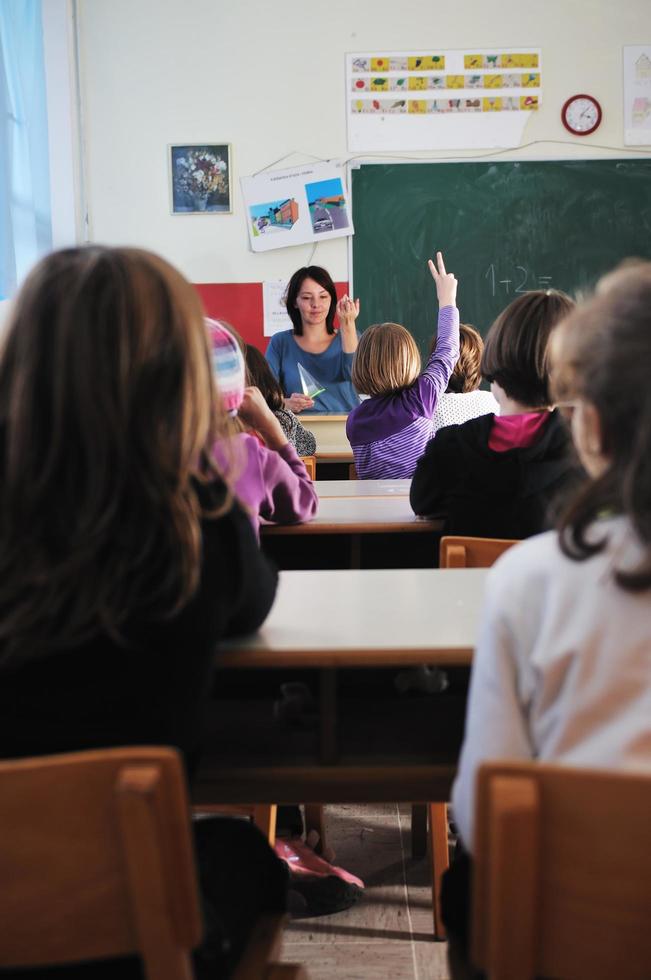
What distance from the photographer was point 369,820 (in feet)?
7.14

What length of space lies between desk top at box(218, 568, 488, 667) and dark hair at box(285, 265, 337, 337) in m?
3.63

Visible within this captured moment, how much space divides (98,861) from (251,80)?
5138mm

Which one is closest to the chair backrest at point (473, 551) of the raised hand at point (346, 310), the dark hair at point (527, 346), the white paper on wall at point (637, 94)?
the dark hair at point (527, 346)

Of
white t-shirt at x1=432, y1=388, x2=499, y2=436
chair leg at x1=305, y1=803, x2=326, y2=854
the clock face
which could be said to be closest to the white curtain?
white t-shirt at x1=432, y1=388, x2=499, y2=436

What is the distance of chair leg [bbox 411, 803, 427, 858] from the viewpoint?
6.59 ft

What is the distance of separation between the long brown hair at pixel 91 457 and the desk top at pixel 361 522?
1.26m

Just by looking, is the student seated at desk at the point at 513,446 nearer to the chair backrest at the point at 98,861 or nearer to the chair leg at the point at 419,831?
the chair leg at the point at 419,831

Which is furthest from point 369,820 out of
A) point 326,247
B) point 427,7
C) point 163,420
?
point 427,7

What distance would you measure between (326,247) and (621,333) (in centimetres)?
471

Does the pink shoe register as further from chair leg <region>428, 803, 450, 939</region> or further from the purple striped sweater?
the purple striped sweater

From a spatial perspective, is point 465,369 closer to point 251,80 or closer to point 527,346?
point 527,346

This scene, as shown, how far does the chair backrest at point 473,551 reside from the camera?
161cm

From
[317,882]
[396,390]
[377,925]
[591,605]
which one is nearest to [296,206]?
[396,390]

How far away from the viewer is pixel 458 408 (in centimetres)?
343
